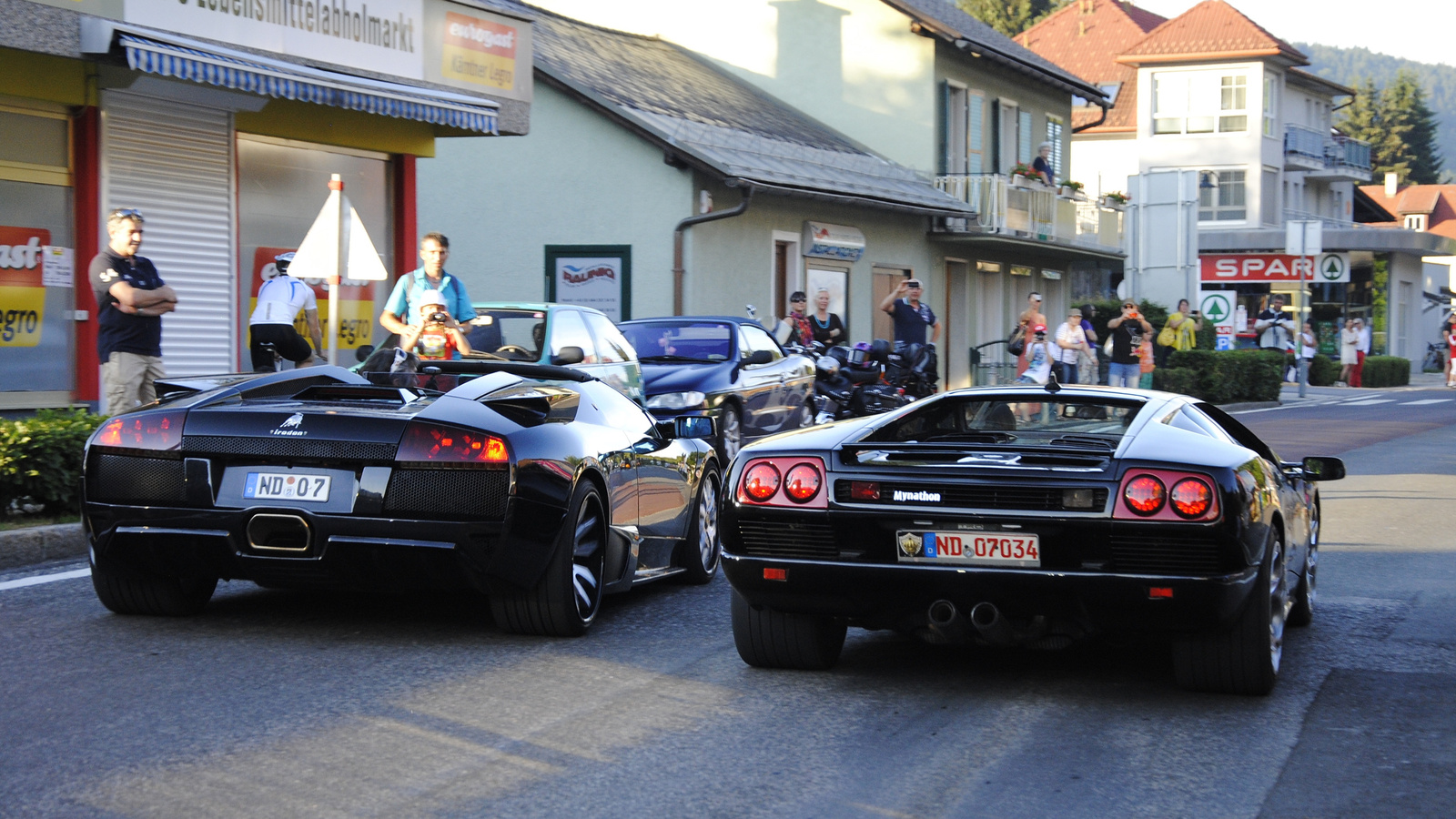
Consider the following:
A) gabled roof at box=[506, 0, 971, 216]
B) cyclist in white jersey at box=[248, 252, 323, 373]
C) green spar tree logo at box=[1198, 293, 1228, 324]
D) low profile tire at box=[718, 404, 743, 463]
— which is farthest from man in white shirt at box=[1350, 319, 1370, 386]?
cyclist in white jersey at box=[248, 252, 323, 373]

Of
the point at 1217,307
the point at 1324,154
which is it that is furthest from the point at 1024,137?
the point at 1324,154

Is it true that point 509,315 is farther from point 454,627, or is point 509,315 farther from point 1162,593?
point 1162,593

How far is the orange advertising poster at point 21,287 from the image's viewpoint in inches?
519

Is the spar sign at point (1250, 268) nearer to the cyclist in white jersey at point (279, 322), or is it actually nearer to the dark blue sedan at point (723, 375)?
the dark blue sedan at point (723, 375)

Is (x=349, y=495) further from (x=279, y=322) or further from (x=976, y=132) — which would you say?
(x=976, y=132)

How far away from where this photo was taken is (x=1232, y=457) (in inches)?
218

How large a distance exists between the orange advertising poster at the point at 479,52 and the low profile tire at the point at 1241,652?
506 inches

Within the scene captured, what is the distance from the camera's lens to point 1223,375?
28688 mm

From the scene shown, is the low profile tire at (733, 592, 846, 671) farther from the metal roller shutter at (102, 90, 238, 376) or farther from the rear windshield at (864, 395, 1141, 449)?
the metal roller shutter at (102, 90, 238, 376)

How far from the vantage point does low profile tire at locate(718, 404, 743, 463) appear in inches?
586

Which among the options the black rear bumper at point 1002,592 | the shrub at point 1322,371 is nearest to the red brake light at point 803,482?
the black rear bumper at point 1002,592

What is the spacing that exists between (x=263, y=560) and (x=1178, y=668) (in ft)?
10.9

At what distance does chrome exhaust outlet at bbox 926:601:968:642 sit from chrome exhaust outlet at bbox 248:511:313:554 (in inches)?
91.1

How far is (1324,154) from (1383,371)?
19889 millimetres
